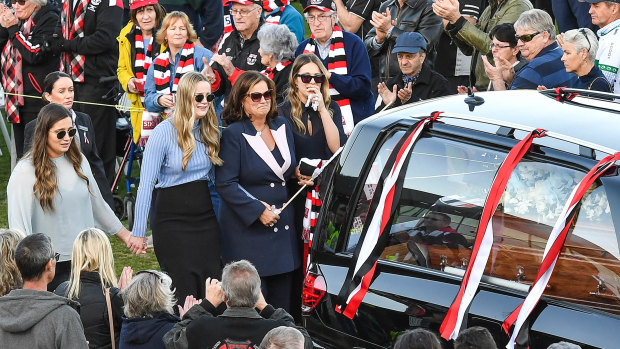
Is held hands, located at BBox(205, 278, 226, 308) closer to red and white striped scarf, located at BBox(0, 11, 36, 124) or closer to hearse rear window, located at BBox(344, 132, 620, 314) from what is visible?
hearse rear window, located at BBox(344, 132, 620, 314)

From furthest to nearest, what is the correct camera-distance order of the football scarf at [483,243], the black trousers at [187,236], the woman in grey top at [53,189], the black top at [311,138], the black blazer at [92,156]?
the black blazer at [92,156]
the black top at [311,138]
the black trousers at [187,236]
the woman in grey top at [53,189]
the football scarf at [483,243]

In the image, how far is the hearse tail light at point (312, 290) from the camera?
611 cm

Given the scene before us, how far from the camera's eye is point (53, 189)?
7.57 metres

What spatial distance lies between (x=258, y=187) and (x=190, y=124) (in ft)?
2.08

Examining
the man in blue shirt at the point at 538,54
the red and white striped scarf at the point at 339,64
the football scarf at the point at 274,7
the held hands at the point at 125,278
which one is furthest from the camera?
the football scarf at the point at 274,7

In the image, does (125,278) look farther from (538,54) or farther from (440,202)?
(538,54)

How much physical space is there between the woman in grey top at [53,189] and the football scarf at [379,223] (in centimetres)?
254

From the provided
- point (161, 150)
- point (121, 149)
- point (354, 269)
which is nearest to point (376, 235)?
point (354, 269)

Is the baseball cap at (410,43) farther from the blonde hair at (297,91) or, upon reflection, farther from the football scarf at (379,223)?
the football scarf at (379,223)

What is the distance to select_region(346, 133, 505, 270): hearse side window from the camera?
217 inches

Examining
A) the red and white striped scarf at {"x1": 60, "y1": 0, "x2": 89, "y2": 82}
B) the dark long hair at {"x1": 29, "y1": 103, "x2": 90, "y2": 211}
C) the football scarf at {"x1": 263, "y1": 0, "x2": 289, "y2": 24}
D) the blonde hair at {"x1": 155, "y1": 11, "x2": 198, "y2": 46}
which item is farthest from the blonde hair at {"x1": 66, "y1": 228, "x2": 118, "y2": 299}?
the red and white striped scarf at {"x1": 60, "y1": 0, "x2": 89, "y2": 82}

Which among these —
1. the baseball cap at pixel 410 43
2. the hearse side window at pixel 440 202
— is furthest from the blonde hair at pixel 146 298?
the baseball cap at pixel 410 43

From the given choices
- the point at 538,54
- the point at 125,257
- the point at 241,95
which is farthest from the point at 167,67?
the point at 538,54

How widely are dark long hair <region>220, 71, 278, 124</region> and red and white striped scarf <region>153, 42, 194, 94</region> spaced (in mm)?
2605
